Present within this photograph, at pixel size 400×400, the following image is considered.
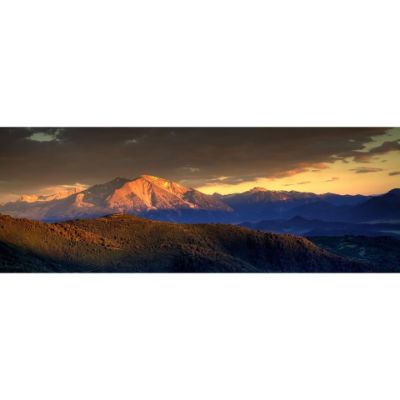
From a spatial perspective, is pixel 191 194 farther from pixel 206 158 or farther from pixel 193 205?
pixel 206 158

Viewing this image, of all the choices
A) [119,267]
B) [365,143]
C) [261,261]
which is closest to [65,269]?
[119,267]

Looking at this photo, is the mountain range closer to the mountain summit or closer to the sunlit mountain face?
the mountain summit

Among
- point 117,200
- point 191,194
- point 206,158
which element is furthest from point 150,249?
point 206,158

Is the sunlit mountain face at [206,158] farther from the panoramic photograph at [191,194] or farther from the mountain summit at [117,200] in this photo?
the mountain summit at [117,200]

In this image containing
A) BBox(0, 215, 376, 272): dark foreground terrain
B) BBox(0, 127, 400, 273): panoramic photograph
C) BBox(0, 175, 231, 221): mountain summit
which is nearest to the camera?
BBox(0, 215, 376, 272): dark foreground terrain

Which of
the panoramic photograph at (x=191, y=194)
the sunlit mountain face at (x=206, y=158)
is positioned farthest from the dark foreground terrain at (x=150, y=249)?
the sunlit mountain face at (x=206, y=158)

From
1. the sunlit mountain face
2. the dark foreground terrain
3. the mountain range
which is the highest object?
the sunlit mountain face

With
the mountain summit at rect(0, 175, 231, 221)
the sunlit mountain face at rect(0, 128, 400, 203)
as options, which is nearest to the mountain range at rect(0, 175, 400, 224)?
the mountain summit at rect(0, 175, 231, 221)
